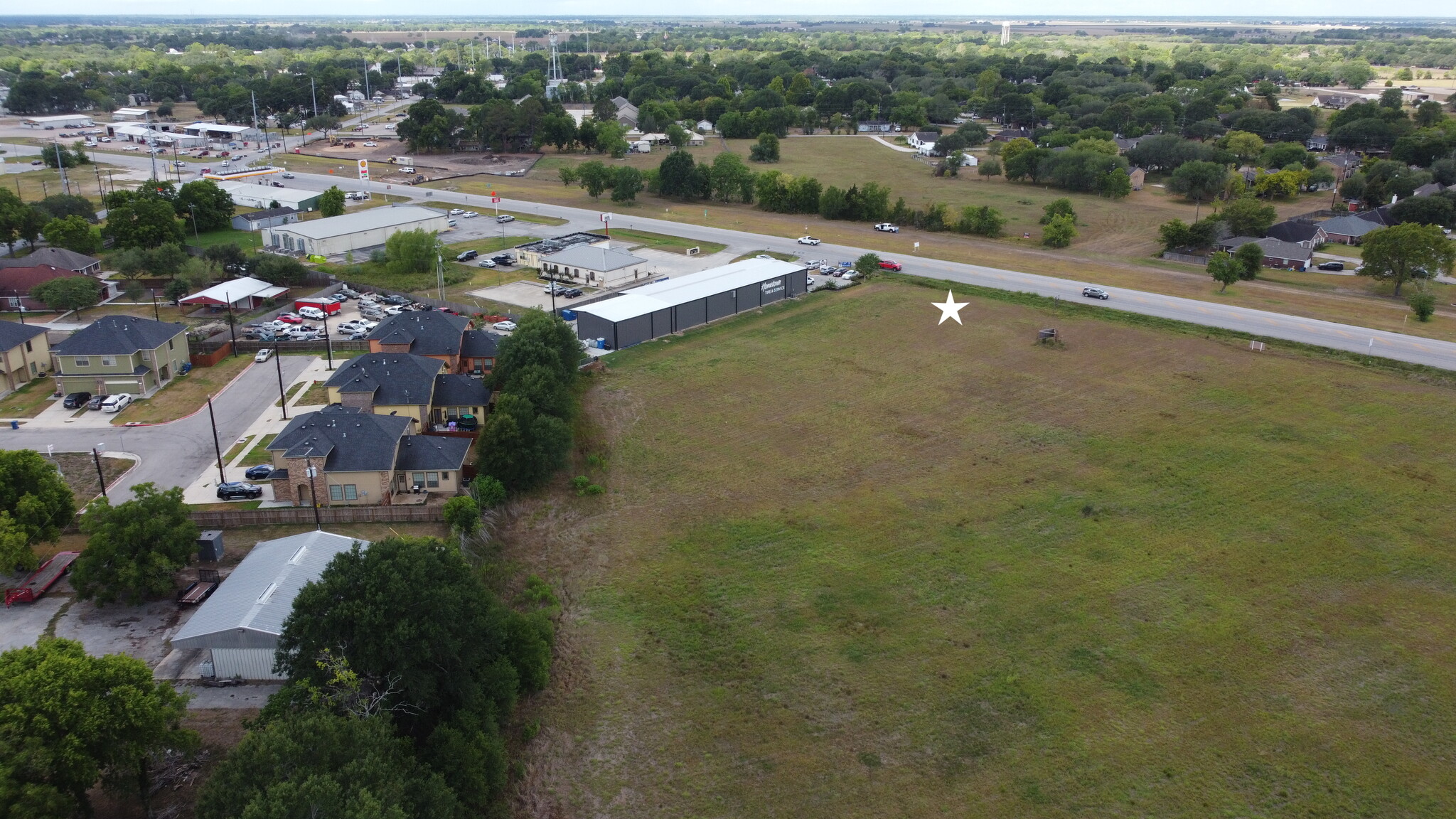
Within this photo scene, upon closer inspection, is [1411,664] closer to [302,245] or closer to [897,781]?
[897,781]

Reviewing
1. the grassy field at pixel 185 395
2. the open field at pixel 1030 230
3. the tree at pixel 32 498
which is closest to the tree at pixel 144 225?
the grassy field at pixel 185 395

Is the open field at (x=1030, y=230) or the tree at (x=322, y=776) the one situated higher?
the open field at (x=1030, y=230)

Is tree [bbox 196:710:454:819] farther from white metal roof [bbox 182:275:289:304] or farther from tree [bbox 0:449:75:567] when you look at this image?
white metal roof [bbox 182:275:289:304]

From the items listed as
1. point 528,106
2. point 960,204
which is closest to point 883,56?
point 528,106

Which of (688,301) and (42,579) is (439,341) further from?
(42,579)

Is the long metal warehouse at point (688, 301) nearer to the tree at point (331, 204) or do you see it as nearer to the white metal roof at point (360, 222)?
the white metal roof at point (360, 222)

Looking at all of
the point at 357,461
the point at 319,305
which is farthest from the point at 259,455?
the point at 319,305

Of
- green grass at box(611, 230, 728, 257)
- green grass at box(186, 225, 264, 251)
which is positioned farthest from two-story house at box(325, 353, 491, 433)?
green grass at box(186, 225, 264, 251)
